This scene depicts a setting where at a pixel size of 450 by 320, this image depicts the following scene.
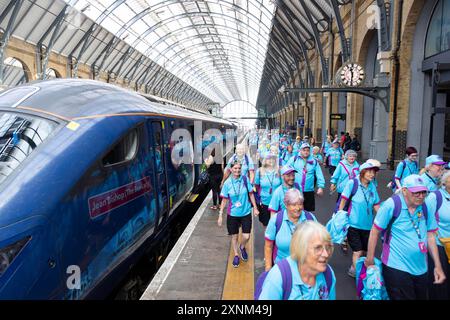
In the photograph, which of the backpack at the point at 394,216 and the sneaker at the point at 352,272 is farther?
the sneaker at the point at 352,272

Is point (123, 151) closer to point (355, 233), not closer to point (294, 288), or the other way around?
point (294, 288)

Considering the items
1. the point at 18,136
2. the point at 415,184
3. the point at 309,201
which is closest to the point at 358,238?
the point at 415,184

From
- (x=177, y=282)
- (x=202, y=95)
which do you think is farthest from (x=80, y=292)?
(x=202, y=95)

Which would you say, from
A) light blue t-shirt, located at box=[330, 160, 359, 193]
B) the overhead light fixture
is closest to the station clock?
light blue t-shirt, located at box=[330, 160, 359, 193]

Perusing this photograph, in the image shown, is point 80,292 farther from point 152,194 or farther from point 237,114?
point 237,114

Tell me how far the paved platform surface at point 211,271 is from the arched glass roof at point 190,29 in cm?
2060

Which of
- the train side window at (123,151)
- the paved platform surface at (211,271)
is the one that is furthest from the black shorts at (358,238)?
the train side window at (123,151)

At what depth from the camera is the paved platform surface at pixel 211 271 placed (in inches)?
173

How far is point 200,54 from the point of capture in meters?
56.4

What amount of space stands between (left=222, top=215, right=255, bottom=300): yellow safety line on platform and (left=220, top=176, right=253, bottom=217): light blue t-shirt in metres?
0.78

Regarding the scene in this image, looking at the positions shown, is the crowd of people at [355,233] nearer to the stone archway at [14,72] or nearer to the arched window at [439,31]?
the arched window at [439,31]
